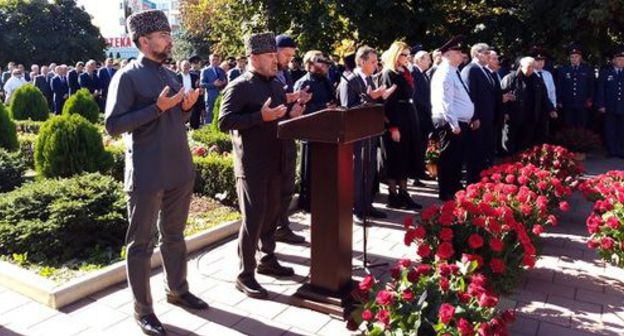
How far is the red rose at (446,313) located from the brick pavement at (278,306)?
0.94 meters

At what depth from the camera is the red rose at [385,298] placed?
301cm

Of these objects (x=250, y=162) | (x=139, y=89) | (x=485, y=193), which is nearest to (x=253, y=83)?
(x=250, y=162)

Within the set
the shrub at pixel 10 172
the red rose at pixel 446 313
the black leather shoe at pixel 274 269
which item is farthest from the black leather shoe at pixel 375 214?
the shrub at pixel 10 172

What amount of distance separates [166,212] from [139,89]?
2.79ft

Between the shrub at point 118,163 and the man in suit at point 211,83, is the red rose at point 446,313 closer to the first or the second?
the shrub at point 118,163

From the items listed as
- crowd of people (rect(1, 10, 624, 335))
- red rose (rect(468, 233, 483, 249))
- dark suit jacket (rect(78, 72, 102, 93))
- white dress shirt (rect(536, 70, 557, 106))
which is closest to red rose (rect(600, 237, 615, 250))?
red rose (rect(468, 233, 483, 249))

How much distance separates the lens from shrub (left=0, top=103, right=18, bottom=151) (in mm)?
8523

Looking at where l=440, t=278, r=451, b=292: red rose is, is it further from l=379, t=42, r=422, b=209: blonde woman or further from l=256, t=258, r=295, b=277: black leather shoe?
l=379, t=42, r=422, b=209: blonde woman

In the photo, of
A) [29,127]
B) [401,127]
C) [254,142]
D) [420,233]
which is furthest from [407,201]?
[29,127]

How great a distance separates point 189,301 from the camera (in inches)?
156

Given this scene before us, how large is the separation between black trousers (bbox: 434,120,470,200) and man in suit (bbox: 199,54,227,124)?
797cm

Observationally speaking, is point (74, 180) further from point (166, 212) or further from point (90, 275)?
point (166, 212)

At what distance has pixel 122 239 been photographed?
529 centimetres

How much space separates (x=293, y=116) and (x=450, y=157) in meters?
3.45
